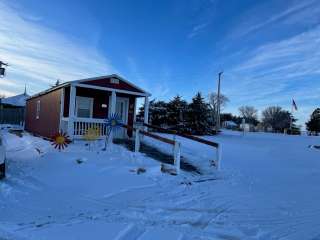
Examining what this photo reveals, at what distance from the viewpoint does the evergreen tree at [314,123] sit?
41688mm

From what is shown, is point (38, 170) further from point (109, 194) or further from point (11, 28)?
point (11, 28)

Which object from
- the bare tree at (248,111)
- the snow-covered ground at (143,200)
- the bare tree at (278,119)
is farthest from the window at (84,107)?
the bare tree at (248,111)

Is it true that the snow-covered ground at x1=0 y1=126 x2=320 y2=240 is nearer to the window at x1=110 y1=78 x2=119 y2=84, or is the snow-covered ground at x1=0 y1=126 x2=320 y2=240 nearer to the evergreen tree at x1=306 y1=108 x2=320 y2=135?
the window at x1=110 y1=78 x2=119 y2=84

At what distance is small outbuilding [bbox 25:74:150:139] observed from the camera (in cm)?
1281

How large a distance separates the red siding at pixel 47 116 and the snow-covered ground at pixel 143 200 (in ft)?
13.6

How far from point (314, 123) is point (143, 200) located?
142 feet

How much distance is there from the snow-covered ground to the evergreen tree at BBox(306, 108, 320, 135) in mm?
35893

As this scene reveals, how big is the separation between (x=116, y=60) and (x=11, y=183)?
1558 cm

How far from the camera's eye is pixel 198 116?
2584cm

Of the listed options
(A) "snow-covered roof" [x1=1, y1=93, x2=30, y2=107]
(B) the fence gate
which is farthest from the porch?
(A) "snow-covered roof" [x1=1, y1=93, x2=30, y2=107]

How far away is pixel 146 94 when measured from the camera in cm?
1513

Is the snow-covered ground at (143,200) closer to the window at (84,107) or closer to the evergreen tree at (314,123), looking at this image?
the window at (84,107)

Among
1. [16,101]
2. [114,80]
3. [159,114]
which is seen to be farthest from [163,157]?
[16,101]

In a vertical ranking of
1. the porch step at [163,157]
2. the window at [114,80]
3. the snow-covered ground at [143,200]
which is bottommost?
the snow-covered ground at [143,200]
